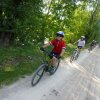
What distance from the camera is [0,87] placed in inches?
304

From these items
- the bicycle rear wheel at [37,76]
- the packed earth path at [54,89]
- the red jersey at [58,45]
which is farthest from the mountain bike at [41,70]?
the red jersey at [58,45]

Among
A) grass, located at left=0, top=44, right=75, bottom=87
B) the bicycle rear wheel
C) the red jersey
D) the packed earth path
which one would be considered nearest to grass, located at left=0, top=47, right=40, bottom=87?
grass, located at left=0, top=44, right=75, bottom=87

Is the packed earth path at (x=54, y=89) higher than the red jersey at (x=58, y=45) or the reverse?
the reverse

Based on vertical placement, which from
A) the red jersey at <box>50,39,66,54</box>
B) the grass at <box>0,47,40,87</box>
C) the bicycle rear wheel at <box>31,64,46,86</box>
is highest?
the red jersey at <box>50,39,66,54</box>

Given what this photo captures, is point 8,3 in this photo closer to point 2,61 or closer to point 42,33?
point 2,61

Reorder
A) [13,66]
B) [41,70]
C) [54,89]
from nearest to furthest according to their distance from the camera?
[54,89] < [41,70] < [13,66]

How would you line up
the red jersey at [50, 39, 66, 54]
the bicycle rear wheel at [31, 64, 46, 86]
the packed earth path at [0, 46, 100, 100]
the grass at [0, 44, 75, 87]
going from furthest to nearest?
the red jersey at [50, 39, 66, 54], the grass at [0, 44, 75, 87], the bicycle rear wheel at [31, 64, 46, 86], the packed earth path at [0, 46, 100, 100]

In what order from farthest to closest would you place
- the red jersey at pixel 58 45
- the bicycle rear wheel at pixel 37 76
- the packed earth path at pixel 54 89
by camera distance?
the red jersey at pixel 58 45 < the bicycle rear wheel at pixel 37 76 < the packed earth path at pixel 54 89

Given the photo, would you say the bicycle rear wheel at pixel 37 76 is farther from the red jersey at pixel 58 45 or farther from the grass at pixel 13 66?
the red jersey at pixel 58 45

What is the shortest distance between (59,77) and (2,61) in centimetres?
258

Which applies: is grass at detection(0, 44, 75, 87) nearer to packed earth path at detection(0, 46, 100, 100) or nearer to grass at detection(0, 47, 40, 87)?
grass at detection(0, 47, 40, 87)

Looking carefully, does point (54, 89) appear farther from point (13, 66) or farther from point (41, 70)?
point (13, 66)

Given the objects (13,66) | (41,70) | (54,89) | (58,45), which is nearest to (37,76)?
(41,70)

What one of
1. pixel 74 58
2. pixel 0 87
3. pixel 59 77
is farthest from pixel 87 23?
pixel 0 87
